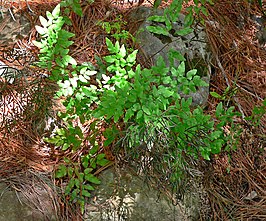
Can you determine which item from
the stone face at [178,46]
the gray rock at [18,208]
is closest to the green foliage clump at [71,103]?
the gray rock at [18,208]

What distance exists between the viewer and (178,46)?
106 inches

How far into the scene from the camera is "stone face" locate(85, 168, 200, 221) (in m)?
2.25

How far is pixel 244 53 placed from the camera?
116 inches

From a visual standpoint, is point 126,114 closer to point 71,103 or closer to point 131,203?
point 71,103

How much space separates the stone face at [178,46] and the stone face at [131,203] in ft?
2.27

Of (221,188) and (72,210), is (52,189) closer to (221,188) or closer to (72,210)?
(72,210)

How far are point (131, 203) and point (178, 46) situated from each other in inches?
44.7

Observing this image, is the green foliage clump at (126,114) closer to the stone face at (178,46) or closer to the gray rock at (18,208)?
the gray rock at (18,208)

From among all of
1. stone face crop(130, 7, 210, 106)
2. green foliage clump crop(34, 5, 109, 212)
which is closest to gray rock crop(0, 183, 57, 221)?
green foliage clump crop(34, 5, 109, 212)

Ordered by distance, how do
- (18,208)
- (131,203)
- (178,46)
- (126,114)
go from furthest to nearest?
(178,46) < (131,203) < (18,208) < (126,114)

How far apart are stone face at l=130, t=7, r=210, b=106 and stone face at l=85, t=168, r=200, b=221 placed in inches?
27.3

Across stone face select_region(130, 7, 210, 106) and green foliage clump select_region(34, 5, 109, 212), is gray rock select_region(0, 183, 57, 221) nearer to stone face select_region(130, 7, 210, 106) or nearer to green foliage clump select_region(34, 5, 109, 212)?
green foliage clump select_region(34, 5, 109, 212)

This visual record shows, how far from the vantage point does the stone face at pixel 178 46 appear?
2.65m

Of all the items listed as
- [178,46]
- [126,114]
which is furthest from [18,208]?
[178,46]
